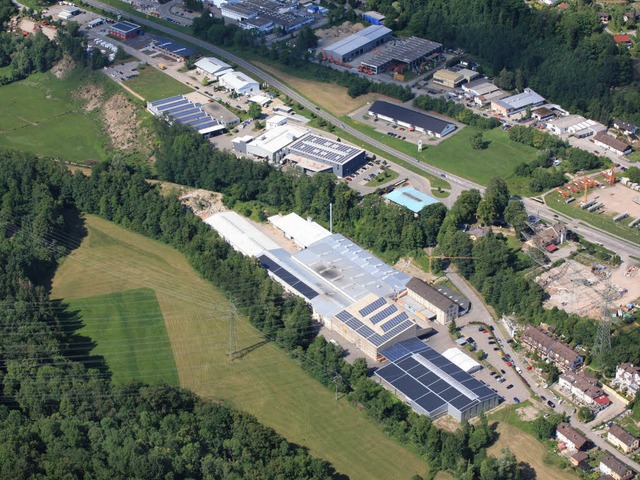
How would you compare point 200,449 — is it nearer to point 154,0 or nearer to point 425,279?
point 425,279

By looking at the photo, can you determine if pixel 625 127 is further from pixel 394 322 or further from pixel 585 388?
pixel 585 388

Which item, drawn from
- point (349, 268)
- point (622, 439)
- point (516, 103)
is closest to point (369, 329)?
point (349, 268)

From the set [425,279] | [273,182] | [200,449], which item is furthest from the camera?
[273,182]

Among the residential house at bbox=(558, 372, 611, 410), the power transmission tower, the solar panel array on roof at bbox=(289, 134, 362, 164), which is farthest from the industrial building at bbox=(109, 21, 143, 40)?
the residential house at bbox=(558, 372, 611, 410)

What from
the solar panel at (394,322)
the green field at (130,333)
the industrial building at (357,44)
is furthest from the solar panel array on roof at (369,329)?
the industrial building at (357,44)

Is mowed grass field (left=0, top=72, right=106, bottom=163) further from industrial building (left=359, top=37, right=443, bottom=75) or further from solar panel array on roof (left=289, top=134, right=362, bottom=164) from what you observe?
industrial building (left=359, top=37, right=443, bottom=75)

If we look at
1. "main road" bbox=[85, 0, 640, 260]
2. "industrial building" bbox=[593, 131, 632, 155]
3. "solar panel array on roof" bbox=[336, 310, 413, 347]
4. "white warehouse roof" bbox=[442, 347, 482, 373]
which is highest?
"industrial building" bbox=[593, 131, 632, 155]

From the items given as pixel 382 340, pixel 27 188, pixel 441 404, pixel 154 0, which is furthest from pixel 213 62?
pixel 441 404
